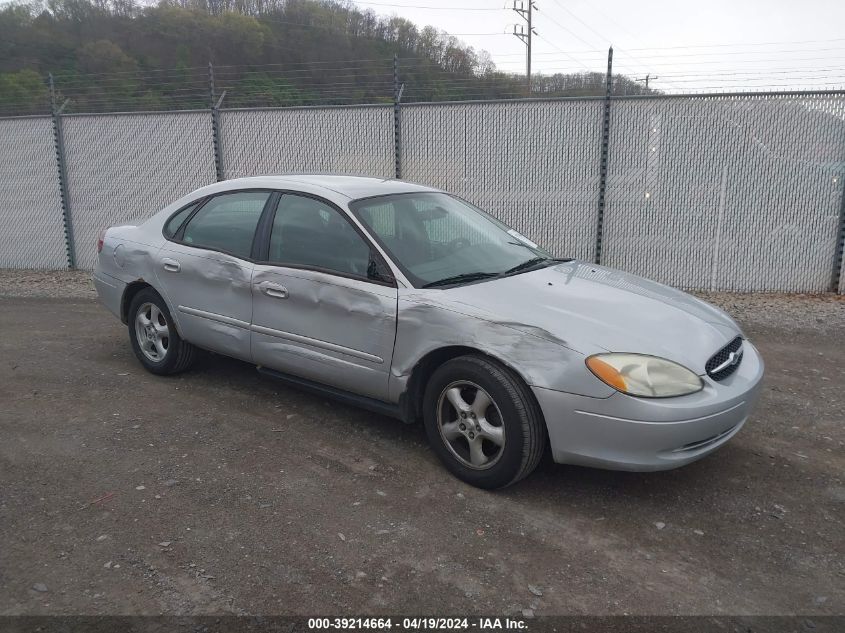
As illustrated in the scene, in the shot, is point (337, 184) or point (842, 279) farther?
point (842, 279)

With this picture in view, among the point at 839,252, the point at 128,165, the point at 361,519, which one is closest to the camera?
the point at 361,519

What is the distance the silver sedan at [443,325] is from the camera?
329cm

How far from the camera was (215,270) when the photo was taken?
4.76 m

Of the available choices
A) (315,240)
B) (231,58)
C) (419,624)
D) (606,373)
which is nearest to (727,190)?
(315,240)

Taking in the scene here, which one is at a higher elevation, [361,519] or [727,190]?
[727,190]

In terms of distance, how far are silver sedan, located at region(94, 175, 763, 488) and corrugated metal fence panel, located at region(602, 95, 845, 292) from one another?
4429 mm

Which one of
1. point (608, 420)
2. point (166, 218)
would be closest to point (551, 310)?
point (608, 420)

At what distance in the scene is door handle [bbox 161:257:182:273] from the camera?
5020 millimetres

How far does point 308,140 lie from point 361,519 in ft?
24.7

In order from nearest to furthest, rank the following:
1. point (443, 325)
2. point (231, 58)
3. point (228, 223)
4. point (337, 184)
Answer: point (443, 325), point (337, 184), point (228, 223), point (231, 58)

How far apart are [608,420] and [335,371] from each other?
1.70 metres

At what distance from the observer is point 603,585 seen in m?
2.85

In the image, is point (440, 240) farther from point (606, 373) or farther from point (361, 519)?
point (361, 519)

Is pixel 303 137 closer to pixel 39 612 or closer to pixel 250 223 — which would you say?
pixel 250 223
